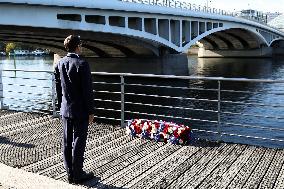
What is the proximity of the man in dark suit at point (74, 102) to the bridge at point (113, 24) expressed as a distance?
58.3 feet

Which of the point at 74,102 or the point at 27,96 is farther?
the point at 27,96

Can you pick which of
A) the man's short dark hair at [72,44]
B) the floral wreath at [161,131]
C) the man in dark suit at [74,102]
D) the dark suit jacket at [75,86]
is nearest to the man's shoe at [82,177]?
the man in dark suit at [74,102]

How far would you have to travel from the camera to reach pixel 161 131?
7.04 metres

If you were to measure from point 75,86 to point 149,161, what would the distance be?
6.05ft

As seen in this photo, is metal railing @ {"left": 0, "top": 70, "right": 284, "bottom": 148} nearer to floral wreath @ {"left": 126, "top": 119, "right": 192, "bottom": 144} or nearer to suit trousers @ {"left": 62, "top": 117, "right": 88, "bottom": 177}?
floral wreath @ {"left": 126, "top": 119, "right": 192, "bottom": 144}

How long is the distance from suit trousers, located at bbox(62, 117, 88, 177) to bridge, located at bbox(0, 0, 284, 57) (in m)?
17.8

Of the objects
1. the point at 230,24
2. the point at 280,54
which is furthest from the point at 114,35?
the point at 280,54

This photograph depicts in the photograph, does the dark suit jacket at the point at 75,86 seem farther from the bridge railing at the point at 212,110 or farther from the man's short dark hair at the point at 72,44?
the bridge railing at the point at 212,110

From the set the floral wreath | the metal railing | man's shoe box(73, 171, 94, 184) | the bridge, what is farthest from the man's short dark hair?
the bridge

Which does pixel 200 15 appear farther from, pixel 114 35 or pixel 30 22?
pixel 30 22

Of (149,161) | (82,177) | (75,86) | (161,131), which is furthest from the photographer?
(161,131)

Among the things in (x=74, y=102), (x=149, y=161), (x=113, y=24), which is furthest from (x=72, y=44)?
(x=113, y=24)

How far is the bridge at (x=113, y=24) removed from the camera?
23.3 metres

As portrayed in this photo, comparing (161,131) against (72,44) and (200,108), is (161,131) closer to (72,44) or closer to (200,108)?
(72,44)
